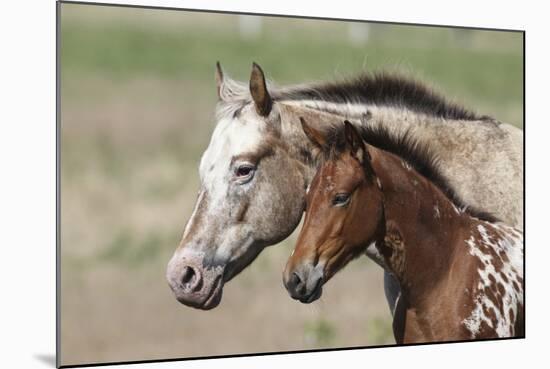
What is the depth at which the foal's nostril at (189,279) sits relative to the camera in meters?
4.14

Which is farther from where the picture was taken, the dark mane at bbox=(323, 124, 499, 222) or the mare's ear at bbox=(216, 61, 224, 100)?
the mare's ear at bbox=(216, 61, 224, 100)

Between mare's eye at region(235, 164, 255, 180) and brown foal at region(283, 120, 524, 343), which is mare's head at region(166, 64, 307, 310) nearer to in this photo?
mare's eye at region(235, 164, 255, 180)

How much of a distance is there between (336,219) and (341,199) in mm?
90

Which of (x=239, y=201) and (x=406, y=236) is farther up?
(x=239, y=201)

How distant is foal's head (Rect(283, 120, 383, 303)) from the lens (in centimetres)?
377

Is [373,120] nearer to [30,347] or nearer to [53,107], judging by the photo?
[53,107]

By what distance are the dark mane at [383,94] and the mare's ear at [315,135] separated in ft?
0.95

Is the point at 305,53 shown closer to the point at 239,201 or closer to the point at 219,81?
the point at 219,81

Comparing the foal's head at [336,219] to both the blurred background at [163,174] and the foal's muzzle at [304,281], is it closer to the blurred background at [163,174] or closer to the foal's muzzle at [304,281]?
the foal's muzzle at [304,281]

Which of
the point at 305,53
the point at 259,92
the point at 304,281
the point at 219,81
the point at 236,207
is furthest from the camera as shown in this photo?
the point at 305,53

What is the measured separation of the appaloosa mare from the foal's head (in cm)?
19

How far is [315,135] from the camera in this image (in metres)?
4.12

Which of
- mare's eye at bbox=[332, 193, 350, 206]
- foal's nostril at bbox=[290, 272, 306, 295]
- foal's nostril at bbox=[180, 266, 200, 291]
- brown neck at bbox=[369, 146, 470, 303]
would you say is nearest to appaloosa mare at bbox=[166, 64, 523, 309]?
foal's nostril at bbox=[180, 266, 200, 291]

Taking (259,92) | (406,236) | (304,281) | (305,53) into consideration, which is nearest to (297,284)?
(304,281)
